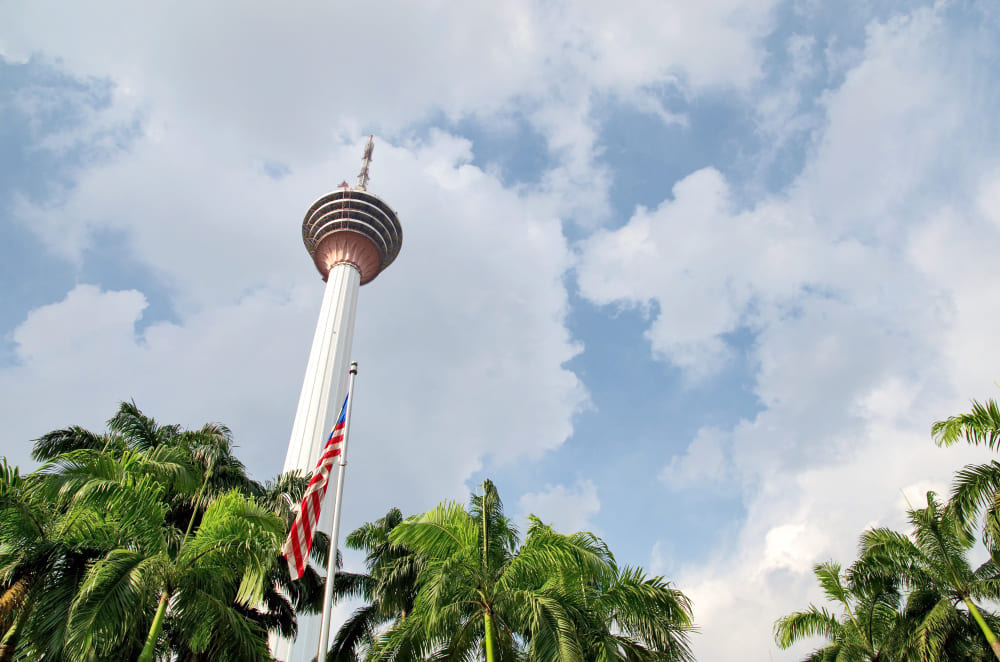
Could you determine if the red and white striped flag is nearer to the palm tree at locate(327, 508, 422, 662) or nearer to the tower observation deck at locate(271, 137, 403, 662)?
the palm tree at locate(327, 508, 422, 662)

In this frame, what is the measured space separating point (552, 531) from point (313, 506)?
5.42 m

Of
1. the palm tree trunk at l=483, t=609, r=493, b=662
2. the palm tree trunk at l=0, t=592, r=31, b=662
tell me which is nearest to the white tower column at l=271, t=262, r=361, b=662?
the palm tree trunk at l=0, t=592, r=31, b=662

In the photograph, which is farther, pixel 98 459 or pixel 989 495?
pixel 989 495

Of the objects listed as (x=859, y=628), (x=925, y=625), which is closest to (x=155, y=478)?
(x=925, y=625)

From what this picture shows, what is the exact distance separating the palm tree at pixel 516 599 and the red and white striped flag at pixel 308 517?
2049mm

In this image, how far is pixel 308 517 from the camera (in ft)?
43.7

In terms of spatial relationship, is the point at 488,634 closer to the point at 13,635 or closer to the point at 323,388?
the point at 13,635

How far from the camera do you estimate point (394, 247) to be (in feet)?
182

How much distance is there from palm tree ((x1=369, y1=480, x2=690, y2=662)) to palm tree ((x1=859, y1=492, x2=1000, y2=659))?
10.3 meters

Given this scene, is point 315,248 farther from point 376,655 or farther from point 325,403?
point 376,655

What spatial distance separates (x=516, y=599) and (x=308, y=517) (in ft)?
16.0

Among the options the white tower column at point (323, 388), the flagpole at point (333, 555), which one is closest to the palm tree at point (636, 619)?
the flagpole at point (333, 555)

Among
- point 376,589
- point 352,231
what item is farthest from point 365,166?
point 376,589

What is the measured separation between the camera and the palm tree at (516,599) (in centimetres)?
1335
